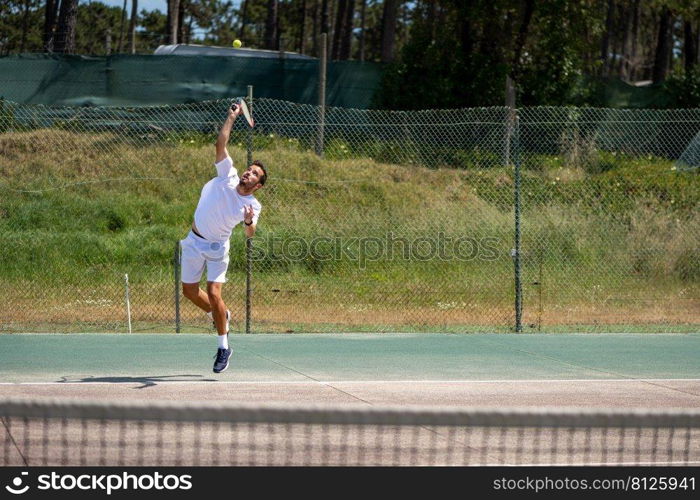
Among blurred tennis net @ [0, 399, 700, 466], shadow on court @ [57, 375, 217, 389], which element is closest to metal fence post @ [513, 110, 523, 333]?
shadow on court @ [57, 375, 217, 389]

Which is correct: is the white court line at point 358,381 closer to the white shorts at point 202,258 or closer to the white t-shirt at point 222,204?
the white shorts at point 202,258

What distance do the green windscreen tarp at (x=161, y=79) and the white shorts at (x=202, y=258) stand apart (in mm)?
11504

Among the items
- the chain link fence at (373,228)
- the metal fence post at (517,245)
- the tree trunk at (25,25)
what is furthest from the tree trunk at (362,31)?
the metal fence post at (517,245)

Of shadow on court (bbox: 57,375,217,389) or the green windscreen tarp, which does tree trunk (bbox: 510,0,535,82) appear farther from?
shadow on court (bbox: 57,375,217,389)

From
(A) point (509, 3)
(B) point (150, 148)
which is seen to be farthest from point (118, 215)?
(A) point (509, 3)

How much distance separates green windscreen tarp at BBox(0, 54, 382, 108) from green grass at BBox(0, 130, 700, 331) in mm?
4114

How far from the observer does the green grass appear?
45.1 ft

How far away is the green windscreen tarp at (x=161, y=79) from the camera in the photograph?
19.7 metres

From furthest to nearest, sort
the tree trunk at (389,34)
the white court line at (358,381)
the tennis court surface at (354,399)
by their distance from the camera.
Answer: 1. the tree trunk at (389,34)
2. the white court line at (358,381)
3. the tennis court surface at (354,399)

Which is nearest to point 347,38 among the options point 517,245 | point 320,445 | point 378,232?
point 378,232

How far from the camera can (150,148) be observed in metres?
16.0
